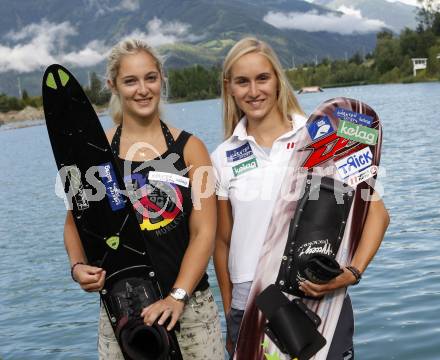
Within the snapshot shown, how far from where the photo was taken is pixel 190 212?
131 inches

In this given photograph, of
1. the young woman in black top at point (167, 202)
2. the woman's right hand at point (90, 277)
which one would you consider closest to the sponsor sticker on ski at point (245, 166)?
the young woman in black top at point (167, 202)

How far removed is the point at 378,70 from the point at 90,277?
4588 inches

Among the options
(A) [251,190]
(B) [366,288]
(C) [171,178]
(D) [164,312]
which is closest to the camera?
(D) [164,312]

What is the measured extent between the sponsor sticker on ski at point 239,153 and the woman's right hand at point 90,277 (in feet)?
2.93

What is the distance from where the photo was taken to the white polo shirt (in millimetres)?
3385

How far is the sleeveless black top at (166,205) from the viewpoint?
330 centimetres

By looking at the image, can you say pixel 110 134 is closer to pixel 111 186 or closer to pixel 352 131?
pixel 111 186

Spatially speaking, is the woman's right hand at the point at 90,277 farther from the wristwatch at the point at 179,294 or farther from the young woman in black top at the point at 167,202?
the wristwatch at the point at 179,294

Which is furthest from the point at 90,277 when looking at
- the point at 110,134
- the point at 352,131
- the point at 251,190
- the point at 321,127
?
the point at 352,131

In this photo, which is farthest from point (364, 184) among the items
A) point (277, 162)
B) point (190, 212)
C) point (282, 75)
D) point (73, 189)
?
point (73, 189)

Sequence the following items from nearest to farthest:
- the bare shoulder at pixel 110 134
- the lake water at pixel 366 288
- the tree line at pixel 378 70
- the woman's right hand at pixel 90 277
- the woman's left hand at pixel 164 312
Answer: the woman's left hand at pixel 164 312 < the woman's right hand at pixel 90 277 < the bare shoulder at pixel 110 134 < the lake water at pixel 366 288 < the tree line at pixel 378 70

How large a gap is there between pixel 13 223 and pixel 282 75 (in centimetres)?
1643

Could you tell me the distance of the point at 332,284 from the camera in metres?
3.21

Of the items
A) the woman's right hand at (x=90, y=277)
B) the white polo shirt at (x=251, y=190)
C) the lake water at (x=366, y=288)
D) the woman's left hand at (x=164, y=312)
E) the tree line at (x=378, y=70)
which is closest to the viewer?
the woman's left hand at (x=164, y=312)
